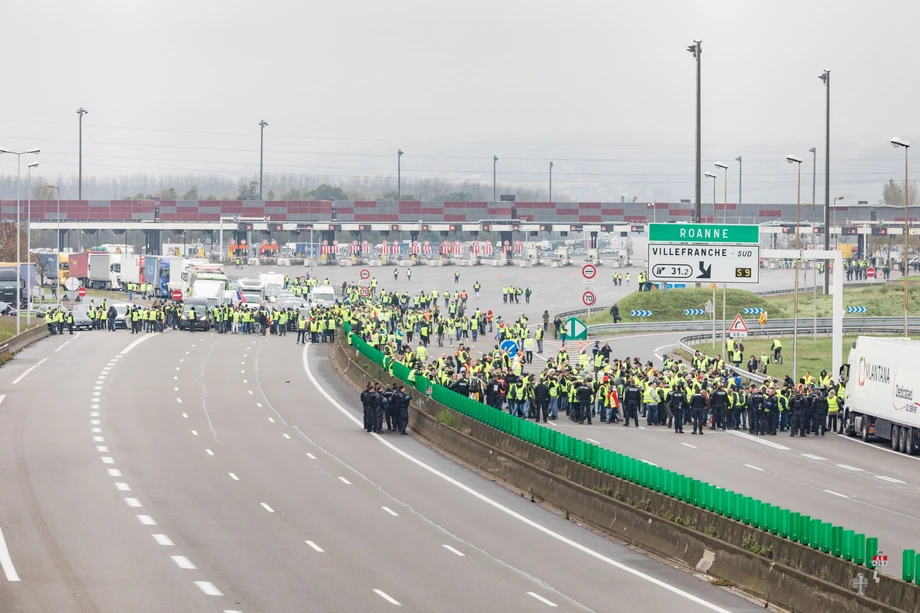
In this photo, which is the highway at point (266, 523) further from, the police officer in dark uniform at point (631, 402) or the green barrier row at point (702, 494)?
the police officer in dark uniform at point (631, 402)

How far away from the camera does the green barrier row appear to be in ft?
56.9

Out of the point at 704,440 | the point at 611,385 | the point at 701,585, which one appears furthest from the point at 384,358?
the point at 701,585

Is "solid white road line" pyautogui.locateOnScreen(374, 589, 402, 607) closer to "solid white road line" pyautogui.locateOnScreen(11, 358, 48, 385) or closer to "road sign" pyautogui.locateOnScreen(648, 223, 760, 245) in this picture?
"road sign" pyautogui.locateOnScreen(648, 223, 760, 245)

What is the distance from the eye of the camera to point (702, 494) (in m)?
21.9

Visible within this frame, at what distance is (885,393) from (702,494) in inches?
673

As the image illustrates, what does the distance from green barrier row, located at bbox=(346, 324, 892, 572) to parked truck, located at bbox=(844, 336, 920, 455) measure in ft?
38.1

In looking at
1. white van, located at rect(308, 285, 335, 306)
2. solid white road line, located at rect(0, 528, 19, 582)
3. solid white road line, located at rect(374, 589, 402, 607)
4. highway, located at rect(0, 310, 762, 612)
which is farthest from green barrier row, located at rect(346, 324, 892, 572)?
white van, located at rect(308, 285, 335, 306)

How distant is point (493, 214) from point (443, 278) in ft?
160

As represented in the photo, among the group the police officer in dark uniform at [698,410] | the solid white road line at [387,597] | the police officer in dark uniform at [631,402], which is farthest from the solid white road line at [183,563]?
the police officer in dark uniform at [698,410]

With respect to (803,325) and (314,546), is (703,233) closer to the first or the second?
(314,546)

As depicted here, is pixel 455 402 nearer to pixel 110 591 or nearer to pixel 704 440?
pixel 704 440

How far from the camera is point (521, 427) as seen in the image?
3023 centimetres

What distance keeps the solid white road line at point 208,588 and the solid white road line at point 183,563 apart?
1.07m

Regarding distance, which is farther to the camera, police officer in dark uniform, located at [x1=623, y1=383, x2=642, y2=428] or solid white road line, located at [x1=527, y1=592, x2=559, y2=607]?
police officer in dark uniform, located at [x1=623, y1=383, x2=642, y2=428]
